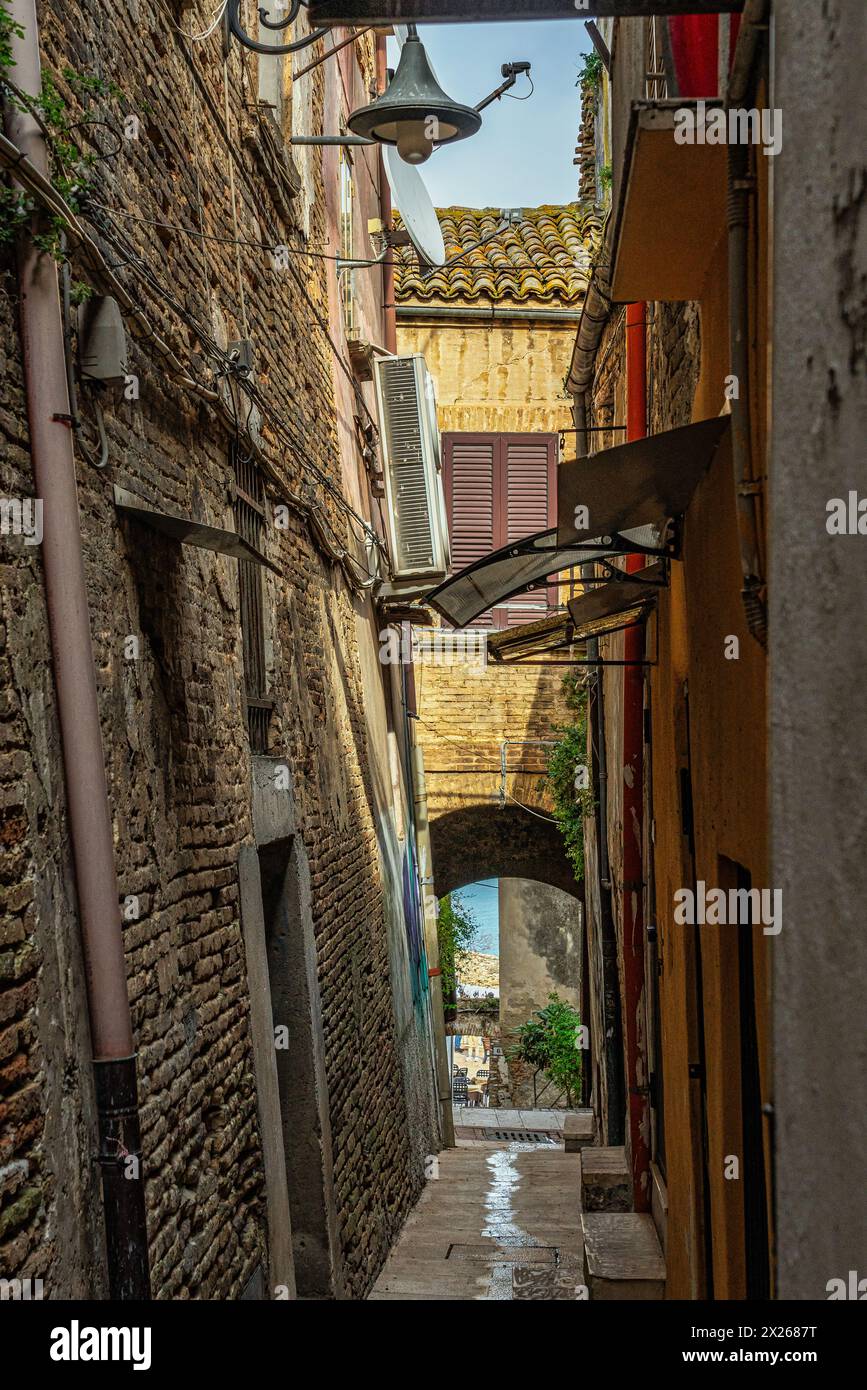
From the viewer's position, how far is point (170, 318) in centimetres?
540

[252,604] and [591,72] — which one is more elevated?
[591,72]

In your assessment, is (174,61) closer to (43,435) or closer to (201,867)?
(43,435)

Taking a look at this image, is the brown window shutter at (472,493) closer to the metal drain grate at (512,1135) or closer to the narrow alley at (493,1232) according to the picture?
the narrow alley at (493,1232)

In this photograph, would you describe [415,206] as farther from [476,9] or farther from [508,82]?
[476,9]

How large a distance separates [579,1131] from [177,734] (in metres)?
8.25

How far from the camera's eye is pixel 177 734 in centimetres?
512

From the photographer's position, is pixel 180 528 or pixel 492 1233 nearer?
pixel 180 528

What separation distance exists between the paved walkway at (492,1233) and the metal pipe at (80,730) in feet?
14.1

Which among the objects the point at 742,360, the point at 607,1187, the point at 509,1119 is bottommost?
the point at 509,1119

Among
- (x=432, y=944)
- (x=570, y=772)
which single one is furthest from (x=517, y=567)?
(x=432, y=944)

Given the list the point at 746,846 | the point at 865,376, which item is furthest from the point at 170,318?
Answer: the point at 865,376

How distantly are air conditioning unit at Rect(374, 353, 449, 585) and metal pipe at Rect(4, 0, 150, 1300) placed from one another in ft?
28.0

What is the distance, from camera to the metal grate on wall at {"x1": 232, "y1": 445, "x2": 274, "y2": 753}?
6617mm
